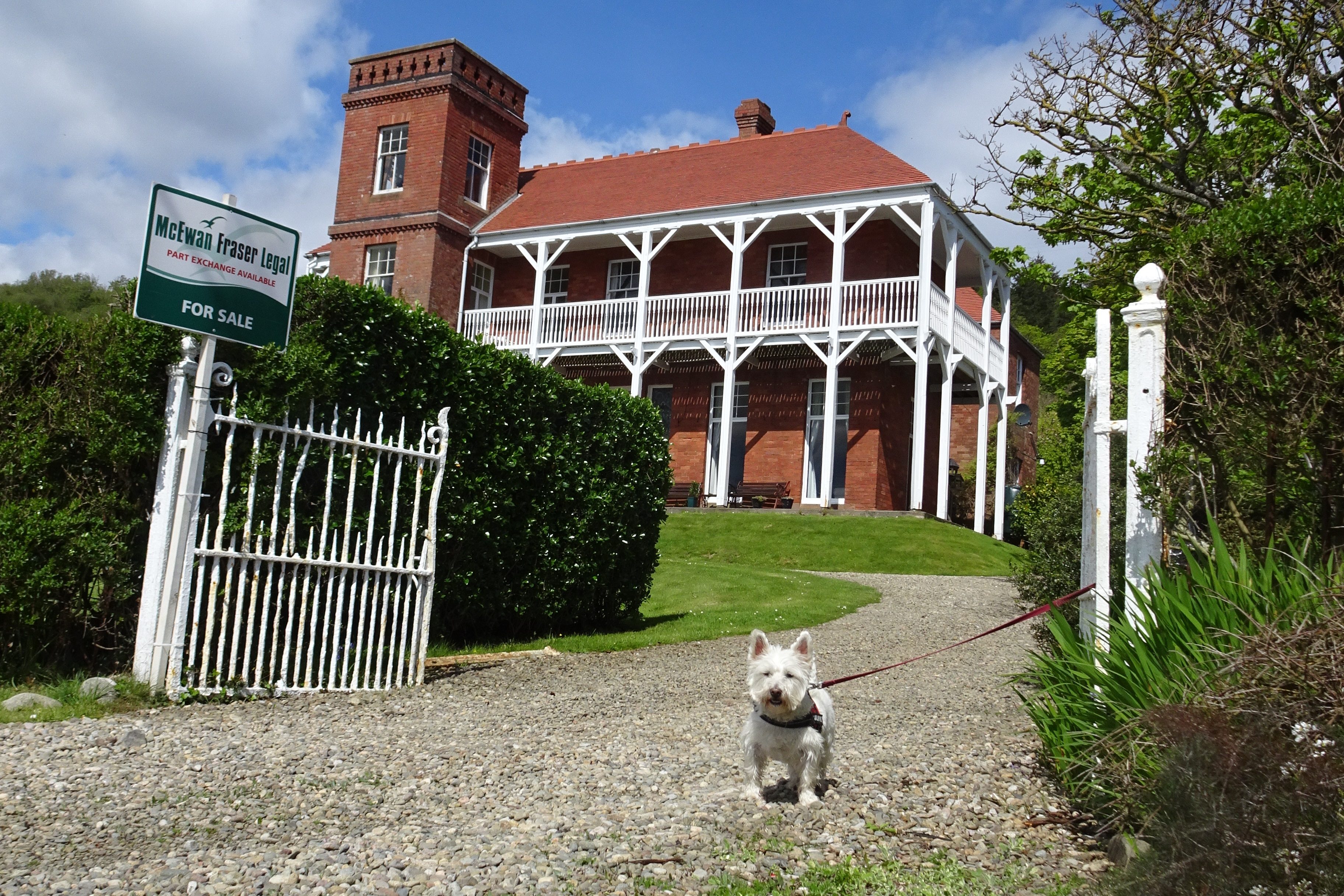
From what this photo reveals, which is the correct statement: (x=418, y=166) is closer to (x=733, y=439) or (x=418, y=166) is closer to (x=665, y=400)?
(x=665, y=400)

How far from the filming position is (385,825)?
13.5 feet

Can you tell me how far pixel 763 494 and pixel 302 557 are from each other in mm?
15675

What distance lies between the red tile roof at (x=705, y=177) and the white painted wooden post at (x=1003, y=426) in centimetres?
492

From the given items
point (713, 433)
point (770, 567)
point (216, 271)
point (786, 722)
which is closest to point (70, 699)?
point (216, 271)

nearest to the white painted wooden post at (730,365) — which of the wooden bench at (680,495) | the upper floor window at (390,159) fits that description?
the wooden bench at (680,495)

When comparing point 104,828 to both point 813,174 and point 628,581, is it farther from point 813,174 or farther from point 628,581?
point 813,174

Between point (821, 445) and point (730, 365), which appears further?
point (821, 445)

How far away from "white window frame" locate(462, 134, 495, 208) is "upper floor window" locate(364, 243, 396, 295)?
219 cm

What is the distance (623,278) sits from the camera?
82.6ft

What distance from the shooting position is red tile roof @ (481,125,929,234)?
21844 mm

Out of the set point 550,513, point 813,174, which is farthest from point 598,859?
point 813,174

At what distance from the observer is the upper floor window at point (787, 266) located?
76.1 ft

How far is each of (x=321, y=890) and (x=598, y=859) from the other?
0.93 m

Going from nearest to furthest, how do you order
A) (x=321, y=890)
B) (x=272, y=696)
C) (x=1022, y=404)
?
(x=321, y=890) < (x=272, y=696) < (x=1022, y=404)
